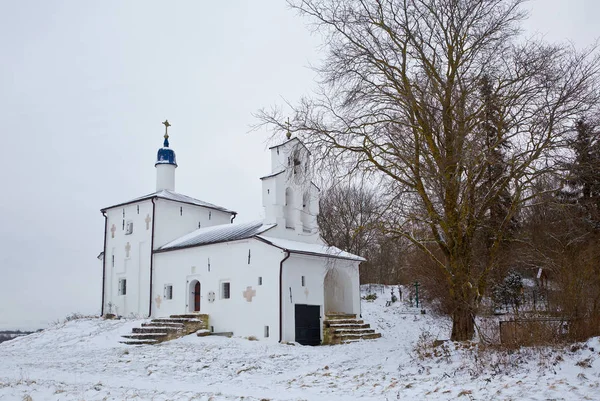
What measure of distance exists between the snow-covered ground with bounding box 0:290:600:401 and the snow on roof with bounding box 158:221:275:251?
4915mm

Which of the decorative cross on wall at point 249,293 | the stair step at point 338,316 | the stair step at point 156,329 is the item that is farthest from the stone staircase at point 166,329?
the stair step at point 338,316

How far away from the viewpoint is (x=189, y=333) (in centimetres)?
2408

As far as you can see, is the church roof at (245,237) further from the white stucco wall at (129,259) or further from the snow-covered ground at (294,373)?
the snow-covered ground at (294,373)

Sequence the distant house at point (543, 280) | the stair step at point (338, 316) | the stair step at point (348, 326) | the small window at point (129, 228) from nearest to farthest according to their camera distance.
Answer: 1. the distant house at point (543, 280)
2. the stair step at point (348, 326)
3. the stair step at point (338, 316)
4. the small window at point (129, 228)

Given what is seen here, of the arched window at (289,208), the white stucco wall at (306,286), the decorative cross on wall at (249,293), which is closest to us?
the white stucco wall at (306,286)

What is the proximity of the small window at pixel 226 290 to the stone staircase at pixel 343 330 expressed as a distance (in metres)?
4.45

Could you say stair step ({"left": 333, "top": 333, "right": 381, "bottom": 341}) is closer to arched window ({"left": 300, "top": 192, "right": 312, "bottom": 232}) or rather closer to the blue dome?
arched window ({"left": 300, "top": 192, "right": 312, "bottom": 232})

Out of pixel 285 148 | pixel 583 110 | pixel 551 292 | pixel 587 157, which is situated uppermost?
pixel 285 148

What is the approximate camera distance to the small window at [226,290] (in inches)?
980

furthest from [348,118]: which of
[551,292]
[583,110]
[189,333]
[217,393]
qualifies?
[189,333]

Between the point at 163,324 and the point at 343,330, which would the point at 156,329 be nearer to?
the point at 163,324

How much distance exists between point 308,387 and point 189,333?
508 inches

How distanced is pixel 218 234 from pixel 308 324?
6.63 metres

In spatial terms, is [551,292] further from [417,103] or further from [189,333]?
[189,333]
